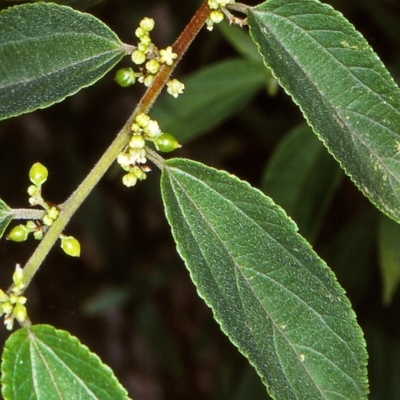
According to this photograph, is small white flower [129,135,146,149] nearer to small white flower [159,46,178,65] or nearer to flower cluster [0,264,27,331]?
small white flower [159,46,178,65]

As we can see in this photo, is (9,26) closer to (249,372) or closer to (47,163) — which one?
(249,372)

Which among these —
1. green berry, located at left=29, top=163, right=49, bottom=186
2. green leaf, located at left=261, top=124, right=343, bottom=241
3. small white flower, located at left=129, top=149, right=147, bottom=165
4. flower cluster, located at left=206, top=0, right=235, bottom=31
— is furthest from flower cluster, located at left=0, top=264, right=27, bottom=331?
green leaf, located at left=261, top=124, right=343, bottom=241

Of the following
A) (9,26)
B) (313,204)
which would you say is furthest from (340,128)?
(313,204)

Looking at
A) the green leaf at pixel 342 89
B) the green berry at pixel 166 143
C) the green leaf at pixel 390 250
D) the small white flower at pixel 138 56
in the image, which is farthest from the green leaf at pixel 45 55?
the green leaf at pixel 390 250

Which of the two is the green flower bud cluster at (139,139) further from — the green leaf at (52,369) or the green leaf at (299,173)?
the green leaf at (299,173)

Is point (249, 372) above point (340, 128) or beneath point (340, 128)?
beneath

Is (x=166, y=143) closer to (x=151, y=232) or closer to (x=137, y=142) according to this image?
(x=137, y=142)

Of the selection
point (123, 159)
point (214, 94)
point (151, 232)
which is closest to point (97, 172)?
point (123, 159)

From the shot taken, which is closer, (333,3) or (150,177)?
(333,3)
